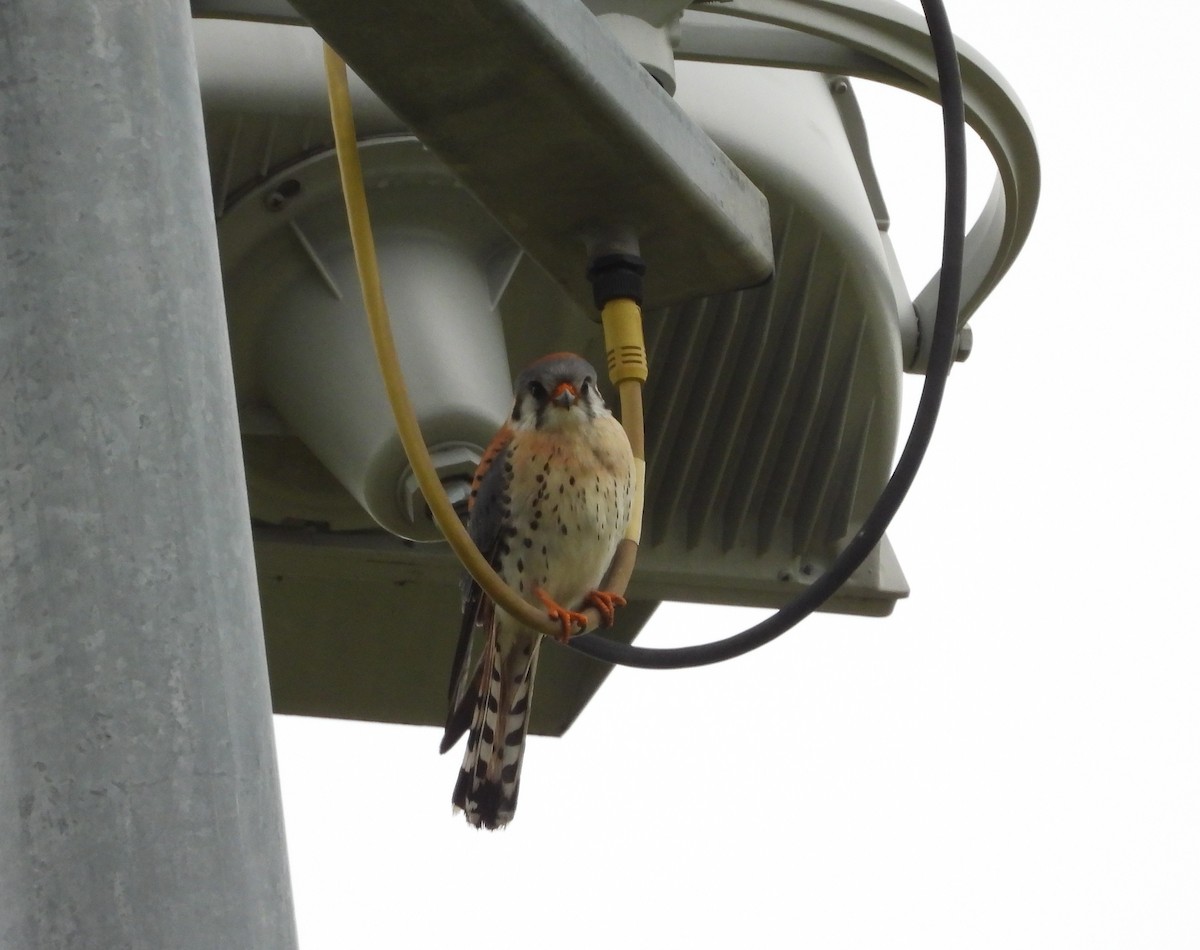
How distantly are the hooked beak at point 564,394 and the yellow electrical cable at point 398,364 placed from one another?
1.20 metres

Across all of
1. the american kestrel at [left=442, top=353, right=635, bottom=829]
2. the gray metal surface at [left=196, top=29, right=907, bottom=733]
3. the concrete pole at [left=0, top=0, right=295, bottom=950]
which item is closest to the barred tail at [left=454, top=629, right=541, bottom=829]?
the american kestrel at [left=442, top=353, right=635, bottom=829]

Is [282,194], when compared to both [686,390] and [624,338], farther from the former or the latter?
[624,338]

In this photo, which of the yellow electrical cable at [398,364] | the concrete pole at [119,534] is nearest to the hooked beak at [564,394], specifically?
the yellow electrical cable at [398,364]

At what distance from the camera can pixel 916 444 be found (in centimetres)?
230

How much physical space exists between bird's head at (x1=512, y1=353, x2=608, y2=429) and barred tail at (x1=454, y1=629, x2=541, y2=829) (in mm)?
416

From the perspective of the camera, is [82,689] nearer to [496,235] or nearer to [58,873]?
[58,873]

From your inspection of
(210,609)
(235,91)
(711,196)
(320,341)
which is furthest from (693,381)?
(210,609)

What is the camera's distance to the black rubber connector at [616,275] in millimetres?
2082

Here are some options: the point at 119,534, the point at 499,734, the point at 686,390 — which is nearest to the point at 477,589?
the point at 499,734

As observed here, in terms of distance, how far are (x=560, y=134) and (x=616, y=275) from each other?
239 millimetres

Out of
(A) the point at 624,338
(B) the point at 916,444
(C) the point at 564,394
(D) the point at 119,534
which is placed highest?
(C) the point at 564,394

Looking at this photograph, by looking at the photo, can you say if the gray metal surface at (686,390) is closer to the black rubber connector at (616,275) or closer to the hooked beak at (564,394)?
the hooked beak at (564,394)

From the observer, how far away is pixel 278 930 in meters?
1.17

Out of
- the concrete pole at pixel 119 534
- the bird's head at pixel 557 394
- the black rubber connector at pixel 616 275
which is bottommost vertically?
the concrete pole at pixel 119 534
